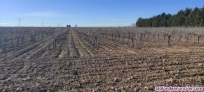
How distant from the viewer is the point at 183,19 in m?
49.2

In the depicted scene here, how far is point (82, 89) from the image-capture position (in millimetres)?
6746

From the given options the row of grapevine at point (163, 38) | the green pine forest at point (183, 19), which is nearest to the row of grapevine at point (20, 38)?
the row of grapevine at point (163, 38)

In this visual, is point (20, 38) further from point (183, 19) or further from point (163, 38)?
point (183, 19)

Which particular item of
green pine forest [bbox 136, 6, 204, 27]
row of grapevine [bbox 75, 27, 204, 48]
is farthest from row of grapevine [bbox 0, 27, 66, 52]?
green pine forest [bbox 136, 6, 204, 27]

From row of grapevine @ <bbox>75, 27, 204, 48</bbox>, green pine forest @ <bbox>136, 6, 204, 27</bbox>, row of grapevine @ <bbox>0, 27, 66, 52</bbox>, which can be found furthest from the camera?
green pine forest @ <bbox>136, 6, 204, 27</bbox>

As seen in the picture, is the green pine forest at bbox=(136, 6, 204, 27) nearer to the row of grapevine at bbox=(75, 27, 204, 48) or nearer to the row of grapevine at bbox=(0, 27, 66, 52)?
the row of grapevine at bbox=(75, 27, 204, 48)

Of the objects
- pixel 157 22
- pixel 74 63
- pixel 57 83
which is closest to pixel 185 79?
pixel 57 83

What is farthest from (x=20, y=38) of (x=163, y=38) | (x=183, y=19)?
(x=183, y=19)

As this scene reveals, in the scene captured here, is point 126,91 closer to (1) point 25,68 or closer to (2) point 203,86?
(2) point 203,86

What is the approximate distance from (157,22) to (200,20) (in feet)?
65.5

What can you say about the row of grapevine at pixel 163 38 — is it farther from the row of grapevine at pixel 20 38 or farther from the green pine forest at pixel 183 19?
the green pine forest at pixel 183 19

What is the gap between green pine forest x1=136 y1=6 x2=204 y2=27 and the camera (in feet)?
139

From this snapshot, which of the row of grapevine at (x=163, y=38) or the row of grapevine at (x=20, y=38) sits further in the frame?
the row of grapevine at (x=163, y=38)

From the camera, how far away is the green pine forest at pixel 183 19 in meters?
42.2
